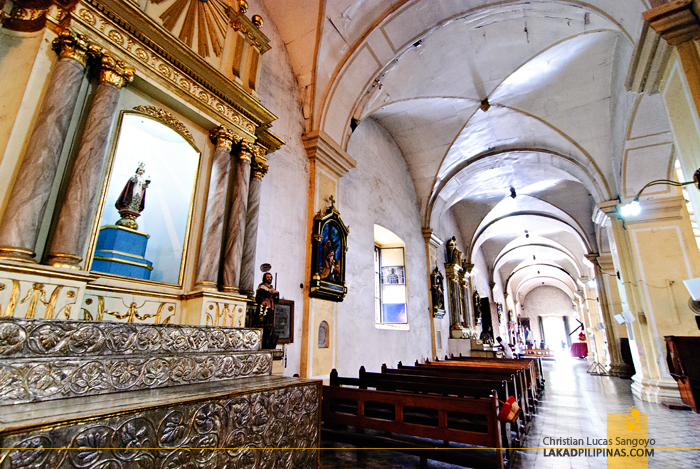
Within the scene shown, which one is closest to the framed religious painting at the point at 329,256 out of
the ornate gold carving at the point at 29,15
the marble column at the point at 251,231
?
the marble column at the point at 251,231

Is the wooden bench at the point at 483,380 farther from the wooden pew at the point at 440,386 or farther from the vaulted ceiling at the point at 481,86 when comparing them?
the vaulted ceiling at the point at 481,86

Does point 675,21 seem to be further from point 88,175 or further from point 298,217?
point 88,175

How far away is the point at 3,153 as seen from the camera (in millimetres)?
2295

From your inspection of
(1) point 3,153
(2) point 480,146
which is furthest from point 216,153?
(2) point 480,146

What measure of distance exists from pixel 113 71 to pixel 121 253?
1512 mm

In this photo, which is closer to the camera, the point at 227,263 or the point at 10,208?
the point at 10,208

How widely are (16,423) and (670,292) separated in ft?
28.6

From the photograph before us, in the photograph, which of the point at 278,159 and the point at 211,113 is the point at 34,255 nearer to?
the point at 211,113

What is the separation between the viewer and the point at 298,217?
5500 mm

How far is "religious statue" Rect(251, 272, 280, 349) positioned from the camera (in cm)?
379

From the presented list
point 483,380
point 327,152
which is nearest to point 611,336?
point 483,380

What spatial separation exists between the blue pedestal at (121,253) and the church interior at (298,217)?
0.07 feet

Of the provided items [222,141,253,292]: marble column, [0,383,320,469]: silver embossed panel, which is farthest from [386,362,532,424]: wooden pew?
[0,383,320,469]: silver embossed panel

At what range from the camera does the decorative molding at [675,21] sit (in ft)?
11.1
